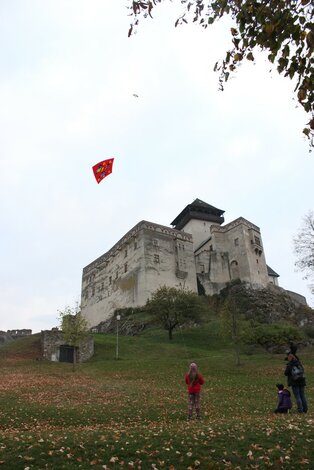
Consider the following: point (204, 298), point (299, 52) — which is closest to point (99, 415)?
point (299, 52)

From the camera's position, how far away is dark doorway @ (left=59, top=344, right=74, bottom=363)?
41734 millimetres

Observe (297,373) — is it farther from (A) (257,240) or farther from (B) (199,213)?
(B) (199,213)

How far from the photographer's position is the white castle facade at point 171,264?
6775cm

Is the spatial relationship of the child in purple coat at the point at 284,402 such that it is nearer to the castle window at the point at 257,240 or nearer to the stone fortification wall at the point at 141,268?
the stone fortification wall at the point at 141,268

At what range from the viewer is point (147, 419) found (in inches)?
590

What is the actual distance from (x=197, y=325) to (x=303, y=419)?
41720 millimetres

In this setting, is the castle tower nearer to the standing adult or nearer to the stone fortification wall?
the stone fortification wall

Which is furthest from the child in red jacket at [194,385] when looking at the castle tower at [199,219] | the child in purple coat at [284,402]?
the castle tower at [199,219]

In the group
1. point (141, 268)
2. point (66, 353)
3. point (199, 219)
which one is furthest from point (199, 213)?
point (66, 353)

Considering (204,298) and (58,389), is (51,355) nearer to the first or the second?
(58,389)

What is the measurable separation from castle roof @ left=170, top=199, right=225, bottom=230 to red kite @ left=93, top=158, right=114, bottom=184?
180ft

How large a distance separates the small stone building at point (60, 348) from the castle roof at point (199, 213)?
1818 inches

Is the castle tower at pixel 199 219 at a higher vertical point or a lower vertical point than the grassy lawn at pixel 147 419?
higher

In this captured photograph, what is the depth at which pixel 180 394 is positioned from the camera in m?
21.2
